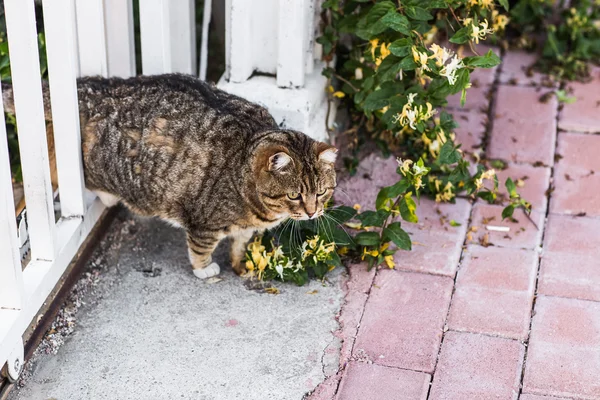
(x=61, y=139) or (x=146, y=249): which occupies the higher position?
(x=61, y=139)

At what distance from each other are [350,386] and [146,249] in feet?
3.91

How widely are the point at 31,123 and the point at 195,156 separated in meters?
0.68

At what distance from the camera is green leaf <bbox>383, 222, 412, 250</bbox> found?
347 centimetres

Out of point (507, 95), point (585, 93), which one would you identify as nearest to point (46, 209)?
point (507, 95)

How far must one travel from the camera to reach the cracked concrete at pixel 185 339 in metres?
3.00

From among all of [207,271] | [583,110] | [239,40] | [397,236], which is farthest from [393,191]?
[583,110]

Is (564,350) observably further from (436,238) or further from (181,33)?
(181,33)

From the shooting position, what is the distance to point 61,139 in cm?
331

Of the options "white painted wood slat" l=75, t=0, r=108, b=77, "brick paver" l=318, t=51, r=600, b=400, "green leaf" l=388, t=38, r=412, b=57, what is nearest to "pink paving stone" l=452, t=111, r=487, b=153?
"brick paver" l=318, t=51, r=600, b=400

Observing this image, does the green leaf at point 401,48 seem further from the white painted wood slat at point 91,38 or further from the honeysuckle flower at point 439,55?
the white painted wood slat at point 91,38

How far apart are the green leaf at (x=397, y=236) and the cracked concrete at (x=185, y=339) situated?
0.25 m

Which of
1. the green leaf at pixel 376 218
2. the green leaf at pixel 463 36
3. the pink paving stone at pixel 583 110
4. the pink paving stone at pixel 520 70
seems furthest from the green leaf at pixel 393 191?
the pink paving stone at pixel 520 70

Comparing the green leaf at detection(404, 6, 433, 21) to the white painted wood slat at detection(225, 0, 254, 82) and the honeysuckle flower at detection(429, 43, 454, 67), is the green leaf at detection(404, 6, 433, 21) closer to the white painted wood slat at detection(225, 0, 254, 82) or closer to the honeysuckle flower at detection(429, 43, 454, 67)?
the honeysuckle flower at detection(429, 43, 454, 67)

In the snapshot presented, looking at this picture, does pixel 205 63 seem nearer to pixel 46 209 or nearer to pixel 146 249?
pixel 146 249
